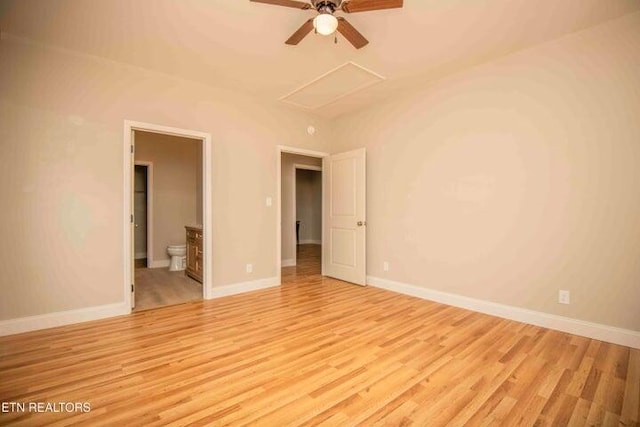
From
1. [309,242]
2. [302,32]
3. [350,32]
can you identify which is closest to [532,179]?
[350,32]

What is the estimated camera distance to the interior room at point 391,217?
187cm

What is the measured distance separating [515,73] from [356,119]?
2.23 metres

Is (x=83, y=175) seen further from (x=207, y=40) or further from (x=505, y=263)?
(x=505, y=263)

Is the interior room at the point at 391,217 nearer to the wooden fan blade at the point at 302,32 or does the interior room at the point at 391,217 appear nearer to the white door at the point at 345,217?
the wooden fan blade at the point at 302,32

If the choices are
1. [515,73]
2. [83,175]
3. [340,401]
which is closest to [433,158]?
[515,73]

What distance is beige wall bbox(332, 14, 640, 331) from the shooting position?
2.47 m

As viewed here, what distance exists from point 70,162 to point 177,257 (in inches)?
113

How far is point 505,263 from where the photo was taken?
3084 mm

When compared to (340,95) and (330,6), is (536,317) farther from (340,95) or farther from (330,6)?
(340,95)

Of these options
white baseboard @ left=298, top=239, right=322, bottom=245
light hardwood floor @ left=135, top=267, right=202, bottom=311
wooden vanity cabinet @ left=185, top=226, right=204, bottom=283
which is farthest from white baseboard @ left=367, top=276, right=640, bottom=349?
white baseboard @ left=298, top=239, right=322, bottom=245

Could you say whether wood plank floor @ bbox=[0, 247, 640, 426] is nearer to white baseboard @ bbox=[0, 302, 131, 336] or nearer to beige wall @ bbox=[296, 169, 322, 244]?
white baseboard @ bbox=[0, 302, 131, 336]

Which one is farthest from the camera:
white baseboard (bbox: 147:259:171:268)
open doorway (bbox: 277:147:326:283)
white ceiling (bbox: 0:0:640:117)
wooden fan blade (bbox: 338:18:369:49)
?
white baseboard (bbox: 147:259:171:268)

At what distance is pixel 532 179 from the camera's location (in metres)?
2.91

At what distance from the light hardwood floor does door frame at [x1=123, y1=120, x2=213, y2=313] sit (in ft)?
0.93
